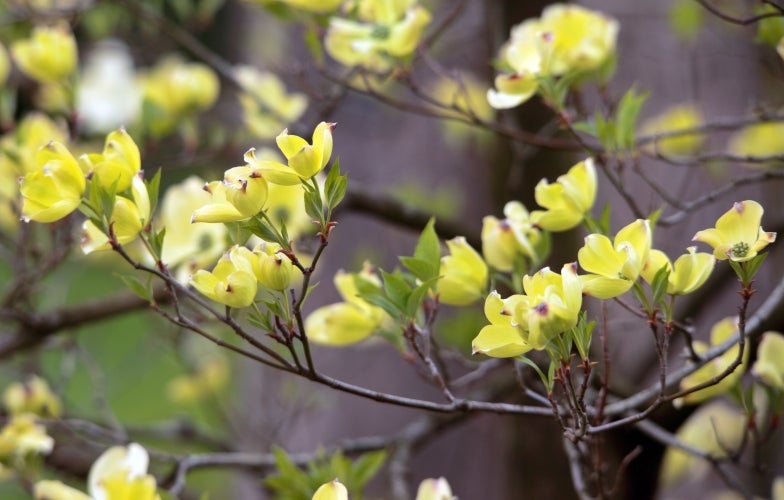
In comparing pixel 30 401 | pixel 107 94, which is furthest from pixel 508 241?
pixel 107 94

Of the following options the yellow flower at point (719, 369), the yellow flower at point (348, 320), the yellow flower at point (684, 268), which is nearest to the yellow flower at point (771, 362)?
the yellow flower at point (719, 369)

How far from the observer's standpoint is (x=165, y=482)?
2.60 ft

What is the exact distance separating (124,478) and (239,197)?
0.19m

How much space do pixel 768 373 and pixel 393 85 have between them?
124 cm

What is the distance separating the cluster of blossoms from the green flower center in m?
0.22

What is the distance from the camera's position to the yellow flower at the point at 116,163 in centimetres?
52

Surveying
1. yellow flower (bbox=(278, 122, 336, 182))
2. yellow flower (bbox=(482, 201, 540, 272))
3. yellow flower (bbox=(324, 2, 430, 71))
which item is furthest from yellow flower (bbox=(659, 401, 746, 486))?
yellow flower (bbox=(278, 122, 336, 182))

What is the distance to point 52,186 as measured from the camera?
0.50m

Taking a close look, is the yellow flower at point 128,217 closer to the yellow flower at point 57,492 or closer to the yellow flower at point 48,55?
the yellow flower at point 57,492

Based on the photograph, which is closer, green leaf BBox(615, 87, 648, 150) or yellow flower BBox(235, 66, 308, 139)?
green leaf BBox(615, 87, 648, 150)

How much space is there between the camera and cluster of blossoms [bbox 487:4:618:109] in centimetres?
64

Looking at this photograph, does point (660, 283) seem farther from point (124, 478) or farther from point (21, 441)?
point (21, 441)

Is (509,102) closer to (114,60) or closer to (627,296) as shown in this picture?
(627,296)

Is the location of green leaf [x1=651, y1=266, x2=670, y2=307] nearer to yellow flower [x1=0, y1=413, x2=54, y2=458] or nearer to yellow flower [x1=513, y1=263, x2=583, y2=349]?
yellow flower [x1=513, y1=263, x2=583, y2=349]
